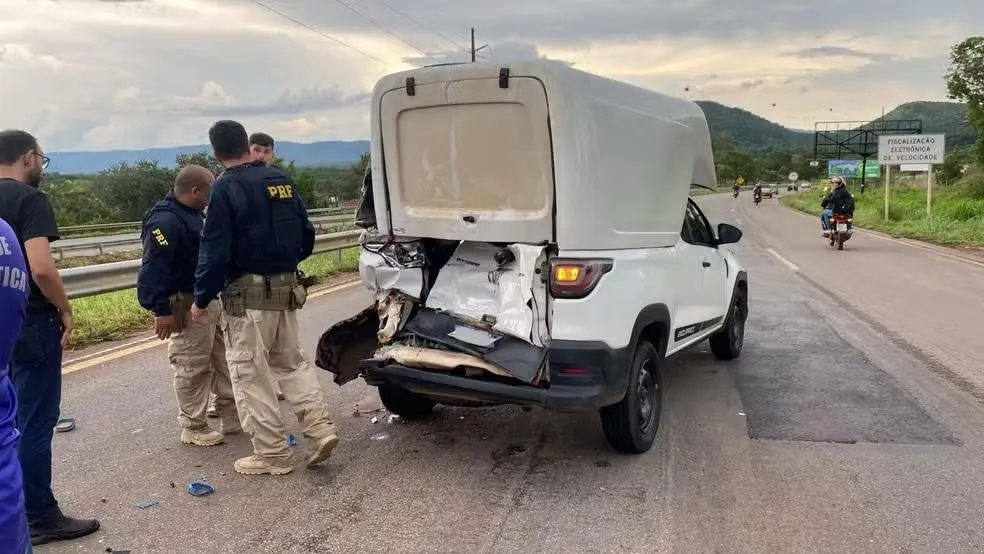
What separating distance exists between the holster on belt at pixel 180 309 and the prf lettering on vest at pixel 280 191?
1.04 meters

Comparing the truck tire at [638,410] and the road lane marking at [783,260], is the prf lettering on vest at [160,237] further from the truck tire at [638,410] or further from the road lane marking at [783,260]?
the road lane marking at [783,260]

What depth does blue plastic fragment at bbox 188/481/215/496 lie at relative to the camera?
414 cm

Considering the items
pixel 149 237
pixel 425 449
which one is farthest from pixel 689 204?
pixel 149 237

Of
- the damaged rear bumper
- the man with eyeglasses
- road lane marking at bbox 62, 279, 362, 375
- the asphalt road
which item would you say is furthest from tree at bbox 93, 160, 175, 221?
the damaged rear bumper

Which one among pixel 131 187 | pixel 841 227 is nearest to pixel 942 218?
pixel 841 227

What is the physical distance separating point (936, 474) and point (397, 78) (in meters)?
3.96

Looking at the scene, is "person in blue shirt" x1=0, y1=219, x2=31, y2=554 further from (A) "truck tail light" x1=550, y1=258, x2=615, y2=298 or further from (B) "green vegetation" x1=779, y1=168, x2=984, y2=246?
(B) "green vegetation" x1=779, y1=168, x2=984, y2=246

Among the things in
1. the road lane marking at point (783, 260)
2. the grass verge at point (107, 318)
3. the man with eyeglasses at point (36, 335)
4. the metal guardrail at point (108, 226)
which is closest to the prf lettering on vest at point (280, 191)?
the man with eyeglasses at point (36, 335)

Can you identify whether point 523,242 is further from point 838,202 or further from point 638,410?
point 838,202

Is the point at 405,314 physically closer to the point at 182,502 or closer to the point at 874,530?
the point at 182,502

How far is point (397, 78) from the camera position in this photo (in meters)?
4.66

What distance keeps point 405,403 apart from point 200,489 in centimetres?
158

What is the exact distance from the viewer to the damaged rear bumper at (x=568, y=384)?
4.17 metres

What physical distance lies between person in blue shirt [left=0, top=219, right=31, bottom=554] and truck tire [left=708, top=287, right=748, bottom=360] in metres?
5.78
